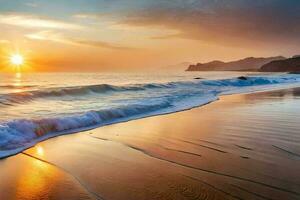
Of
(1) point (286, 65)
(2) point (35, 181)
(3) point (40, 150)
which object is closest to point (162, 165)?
(2) point (35, 181)

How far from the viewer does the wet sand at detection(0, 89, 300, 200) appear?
14.9 ft

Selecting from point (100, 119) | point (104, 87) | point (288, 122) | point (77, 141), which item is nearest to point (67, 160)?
point (77, 141)

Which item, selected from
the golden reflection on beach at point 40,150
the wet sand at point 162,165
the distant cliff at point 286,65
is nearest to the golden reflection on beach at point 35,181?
the wet sand at point 162,165

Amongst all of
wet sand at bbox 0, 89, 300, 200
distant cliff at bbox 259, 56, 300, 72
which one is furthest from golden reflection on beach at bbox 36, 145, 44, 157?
distant cliff at bbox 259, 56, 300, 72

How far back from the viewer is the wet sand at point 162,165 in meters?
4.55

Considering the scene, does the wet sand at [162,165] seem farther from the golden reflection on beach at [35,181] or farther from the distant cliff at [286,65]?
the distant cliff at [286,65]

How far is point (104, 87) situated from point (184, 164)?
20996 mm

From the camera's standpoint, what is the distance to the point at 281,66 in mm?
187625

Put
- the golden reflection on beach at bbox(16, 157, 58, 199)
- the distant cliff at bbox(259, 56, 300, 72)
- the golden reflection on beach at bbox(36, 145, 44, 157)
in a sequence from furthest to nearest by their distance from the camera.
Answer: the distant cliff at bbox(259, 56, 300, 72)
the golden reflection on beach at bbox(36, 145, 44, 157)
the golden reflection on beach at bbox(16, 157, 58, 199)

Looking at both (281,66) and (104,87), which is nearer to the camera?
(104,87)

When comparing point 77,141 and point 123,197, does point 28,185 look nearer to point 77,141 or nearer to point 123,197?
point 123,197

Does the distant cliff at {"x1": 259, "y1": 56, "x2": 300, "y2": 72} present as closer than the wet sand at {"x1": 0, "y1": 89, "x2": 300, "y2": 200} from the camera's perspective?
No

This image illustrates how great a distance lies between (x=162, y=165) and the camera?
5859 mm

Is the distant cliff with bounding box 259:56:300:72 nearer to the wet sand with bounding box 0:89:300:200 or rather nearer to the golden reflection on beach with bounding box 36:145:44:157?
the wet sand with bounding box 0:89:300:200
